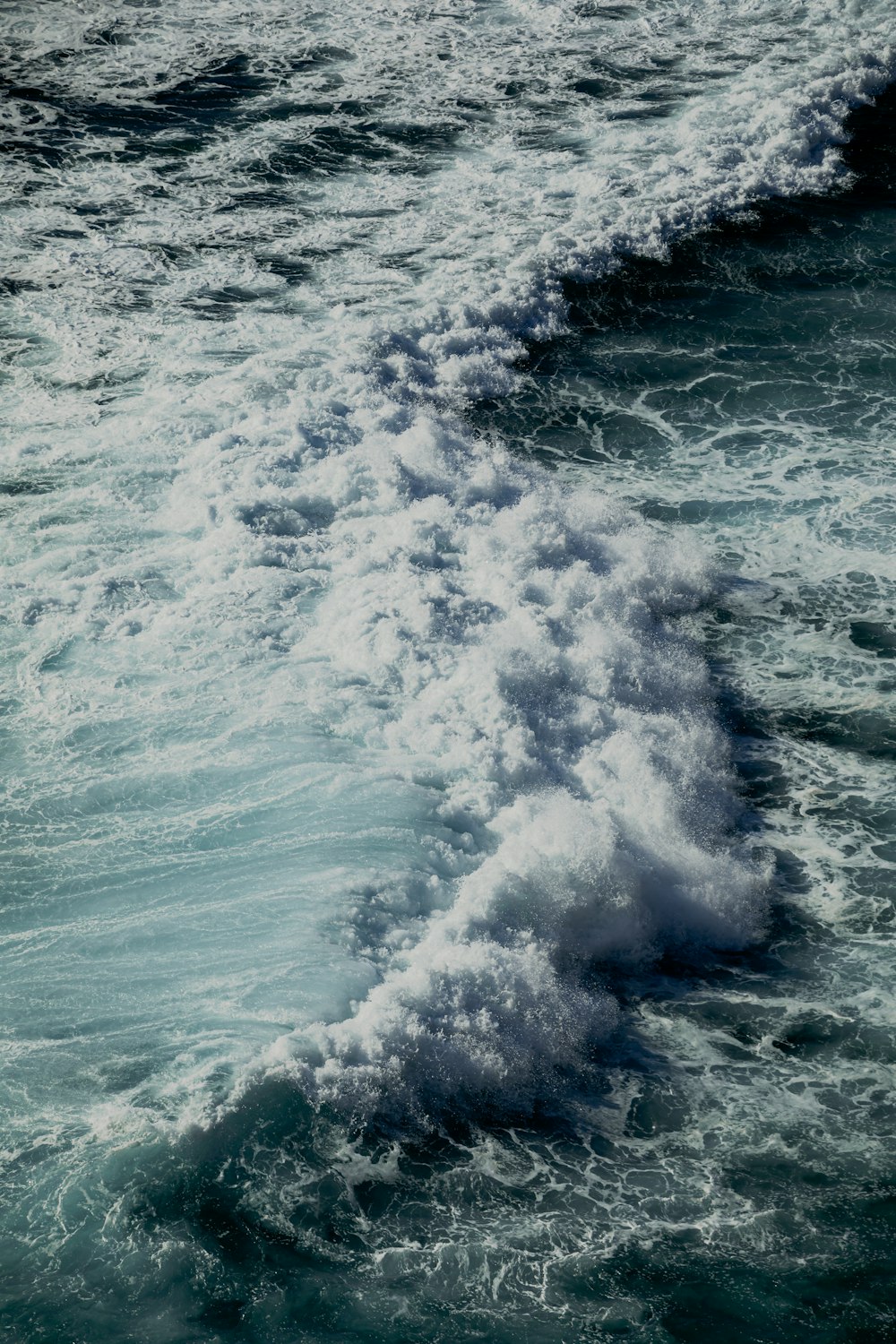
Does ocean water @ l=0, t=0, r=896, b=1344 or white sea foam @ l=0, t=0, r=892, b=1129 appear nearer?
ocean water @ l=0, t=0, r=896, b=1344

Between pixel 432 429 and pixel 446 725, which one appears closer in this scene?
pixel 446 725

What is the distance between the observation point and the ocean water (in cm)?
702

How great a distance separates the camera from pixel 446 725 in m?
10.3

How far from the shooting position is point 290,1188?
7188 mm

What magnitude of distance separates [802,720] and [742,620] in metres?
1.46

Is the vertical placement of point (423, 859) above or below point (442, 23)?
below

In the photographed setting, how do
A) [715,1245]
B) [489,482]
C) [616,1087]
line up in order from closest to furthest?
1. [715,1245]
2. [616,1087]
3. [489,482]

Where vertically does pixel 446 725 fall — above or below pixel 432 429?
below

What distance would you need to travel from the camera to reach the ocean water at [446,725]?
7.02 metres

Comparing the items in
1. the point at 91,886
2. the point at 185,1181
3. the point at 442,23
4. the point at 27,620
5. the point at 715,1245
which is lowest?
the point at 715,1245

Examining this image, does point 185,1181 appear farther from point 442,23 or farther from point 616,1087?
point 442,23

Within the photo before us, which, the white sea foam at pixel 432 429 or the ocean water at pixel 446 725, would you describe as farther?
the white sea foam at pixel 432 429

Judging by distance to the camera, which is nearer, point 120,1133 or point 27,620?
point 120,1133

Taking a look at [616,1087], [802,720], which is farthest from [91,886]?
[802,720]
